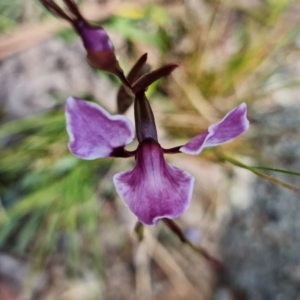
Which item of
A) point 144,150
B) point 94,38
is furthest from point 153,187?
point 94,38

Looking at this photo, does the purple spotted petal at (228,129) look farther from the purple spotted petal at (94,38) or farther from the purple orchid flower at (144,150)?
the purple spotted petal at (94,38)

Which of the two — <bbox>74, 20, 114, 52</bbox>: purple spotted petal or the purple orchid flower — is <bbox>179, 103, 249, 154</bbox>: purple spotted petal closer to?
the purple orchid flower

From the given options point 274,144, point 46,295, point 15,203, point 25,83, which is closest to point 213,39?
point 274,144

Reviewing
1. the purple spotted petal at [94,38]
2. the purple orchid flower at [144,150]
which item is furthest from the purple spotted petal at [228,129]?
the purple spotted petal at [94,38]

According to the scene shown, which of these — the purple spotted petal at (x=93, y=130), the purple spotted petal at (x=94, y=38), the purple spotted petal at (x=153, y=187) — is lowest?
the purple spotted petal at (x=153, y=187)

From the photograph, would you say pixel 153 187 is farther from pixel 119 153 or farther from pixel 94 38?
pixel 94 38
